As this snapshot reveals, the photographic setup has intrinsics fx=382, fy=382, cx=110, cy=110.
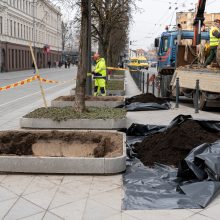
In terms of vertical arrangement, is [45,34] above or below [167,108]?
above

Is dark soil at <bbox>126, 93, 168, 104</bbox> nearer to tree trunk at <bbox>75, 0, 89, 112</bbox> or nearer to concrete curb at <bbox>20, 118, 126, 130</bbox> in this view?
tree trunk at <bbox>75, 0, 89, 112</bbox>

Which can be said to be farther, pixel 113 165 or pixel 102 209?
pixel 113 165

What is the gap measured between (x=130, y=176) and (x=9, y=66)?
48.3 metres

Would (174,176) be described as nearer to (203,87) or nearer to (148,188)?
(148,188)

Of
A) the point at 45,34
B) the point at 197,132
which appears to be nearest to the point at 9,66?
the point at 45,34

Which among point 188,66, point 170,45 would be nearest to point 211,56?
point 188,66

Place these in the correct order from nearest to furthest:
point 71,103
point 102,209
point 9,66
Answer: point 102,209
point 71,103
point 9,66

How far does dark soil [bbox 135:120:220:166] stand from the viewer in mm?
6160

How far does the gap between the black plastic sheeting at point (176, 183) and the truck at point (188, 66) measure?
251 inches

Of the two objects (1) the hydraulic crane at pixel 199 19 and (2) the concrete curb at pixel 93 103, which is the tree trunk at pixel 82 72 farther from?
(1) the hydraulic crane at pixel 199 19

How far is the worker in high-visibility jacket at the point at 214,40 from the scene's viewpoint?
502 inches

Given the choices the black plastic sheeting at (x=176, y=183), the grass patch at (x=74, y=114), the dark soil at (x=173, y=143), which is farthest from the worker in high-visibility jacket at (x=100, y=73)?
the black plastic sheeting at (x=176, y=183)

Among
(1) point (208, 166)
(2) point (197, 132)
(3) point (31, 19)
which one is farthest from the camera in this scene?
(3) point (31, 19)

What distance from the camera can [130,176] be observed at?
552 centimetres
